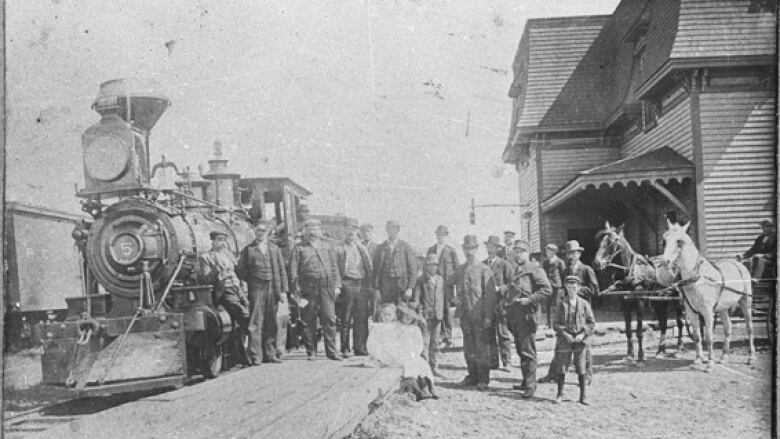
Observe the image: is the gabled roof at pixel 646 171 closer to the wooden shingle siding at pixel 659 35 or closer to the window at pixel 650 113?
A: the window at pixel 650 113

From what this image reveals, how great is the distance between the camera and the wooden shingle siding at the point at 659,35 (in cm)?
1144

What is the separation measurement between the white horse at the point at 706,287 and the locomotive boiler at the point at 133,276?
593cm

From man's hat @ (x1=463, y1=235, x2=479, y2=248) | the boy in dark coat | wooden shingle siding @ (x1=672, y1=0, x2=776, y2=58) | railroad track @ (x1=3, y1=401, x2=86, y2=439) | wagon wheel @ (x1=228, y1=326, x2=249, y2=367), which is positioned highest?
wooden shingle siding @ (x1=672, y1=0, x2=776, y2=58)

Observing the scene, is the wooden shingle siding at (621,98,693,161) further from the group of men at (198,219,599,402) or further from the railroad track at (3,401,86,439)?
the railroad track at (3,401,86,439)

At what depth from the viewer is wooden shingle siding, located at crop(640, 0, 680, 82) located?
11.4m

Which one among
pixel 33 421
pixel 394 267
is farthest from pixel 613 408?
pixel 33 421

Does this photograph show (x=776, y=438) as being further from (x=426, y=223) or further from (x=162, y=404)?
(x=426, y=223)

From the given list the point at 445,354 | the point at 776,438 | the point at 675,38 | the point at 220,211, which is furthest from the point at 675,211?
the point at 220,211

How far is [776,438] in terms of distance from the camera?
5.15 metres

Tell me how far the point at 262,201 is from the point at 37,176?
16.7 feet

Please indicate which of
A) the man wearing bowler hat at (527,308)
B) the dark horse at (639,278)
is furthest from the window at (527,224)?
the man wearing bowler hat at (527,308)

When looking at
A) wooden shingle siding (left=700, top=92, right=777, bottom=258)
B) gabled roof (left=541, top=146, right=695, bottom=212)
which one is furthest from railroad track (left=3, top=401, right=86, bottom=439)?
wooden shingle siding (left=700, top=92, right=777, bottom=258)

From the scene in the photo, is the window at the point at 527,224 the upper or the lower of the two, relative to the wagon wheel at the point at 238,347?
upper

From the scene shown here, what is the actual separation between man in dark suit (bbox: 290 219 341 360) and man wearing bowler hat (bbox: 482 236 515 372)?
206 centimetres
